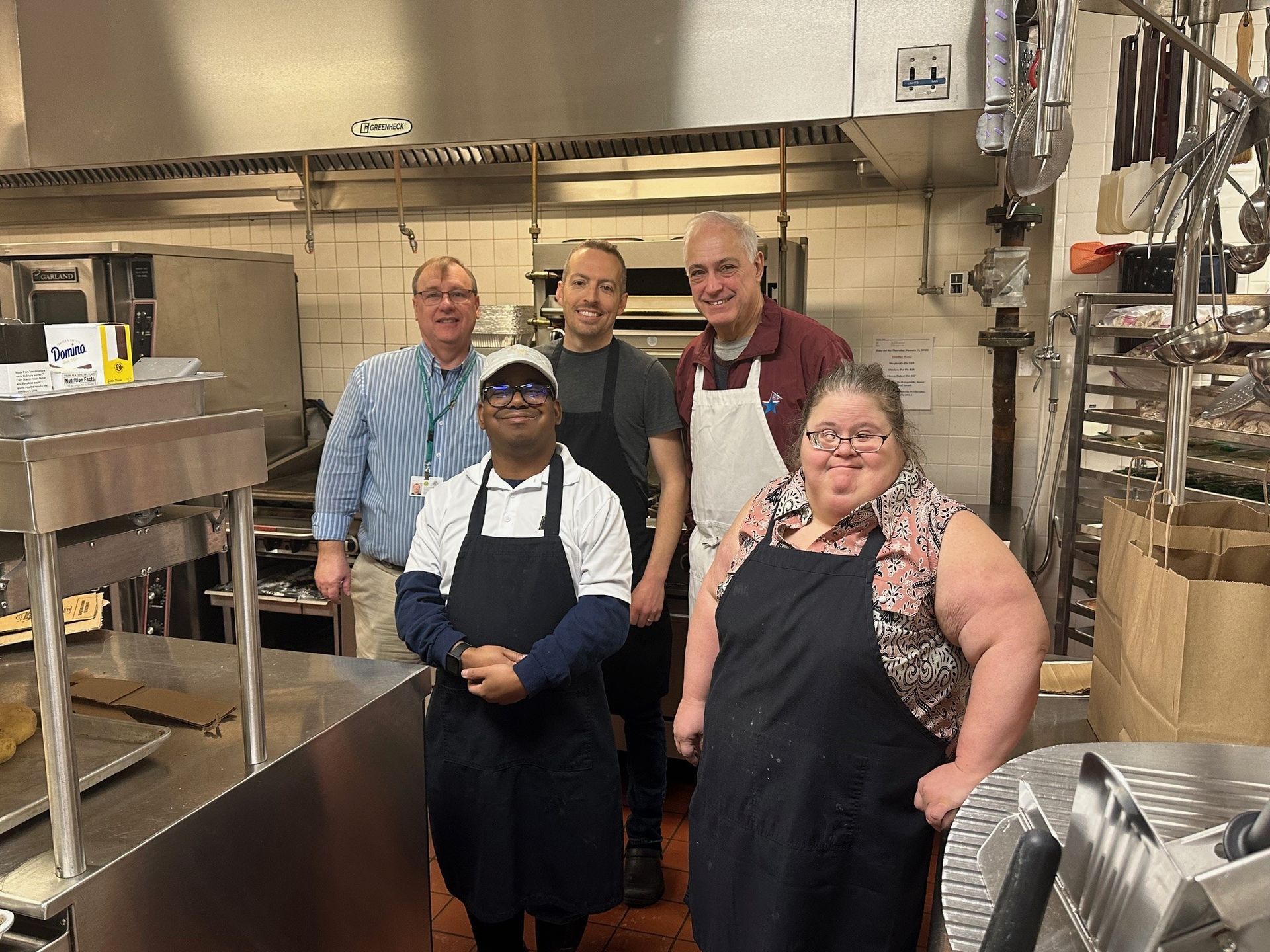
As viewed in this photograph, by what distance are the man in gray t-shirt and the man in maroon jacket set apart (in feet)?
0.33

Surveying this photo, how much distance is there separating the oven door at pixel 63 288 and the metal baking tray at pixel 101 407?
8.60 feet

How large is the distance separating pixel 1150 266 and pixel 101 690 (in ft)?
10.3

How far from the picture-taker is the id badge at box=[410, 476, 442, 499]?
2684 mm

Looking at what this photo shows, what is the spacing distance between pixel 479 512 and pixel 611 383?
73cm

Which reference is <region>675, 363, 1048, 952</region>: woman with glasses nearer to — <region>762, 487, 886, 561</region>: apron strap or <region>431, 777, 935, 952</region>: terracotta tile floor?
<region>762, 487, 886, 561</region>: apron strap

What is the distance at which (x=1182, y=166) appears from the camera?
1396mm


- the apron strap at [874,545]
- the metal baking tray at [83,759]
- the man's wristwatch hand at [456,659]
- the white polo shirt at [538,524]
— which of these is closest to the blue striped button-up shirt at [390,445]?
the white polo shirt at [538,524]

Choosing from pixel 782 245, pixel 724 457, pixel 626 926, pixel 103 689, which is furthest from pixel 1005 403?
pixel 103 689

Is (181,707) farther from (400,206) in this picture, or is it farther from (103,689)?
(400,206)

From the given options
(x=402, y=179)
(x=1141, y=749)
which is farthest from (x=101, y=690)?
(x=402, y=179)

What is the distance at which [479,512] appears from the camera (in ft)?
6.77

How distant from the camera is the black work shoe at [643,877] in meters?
2.56

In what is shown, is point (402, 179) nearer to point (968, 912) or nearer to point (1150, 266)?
point (1150, 266)

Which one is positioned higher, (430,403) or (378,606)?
(430,403)
